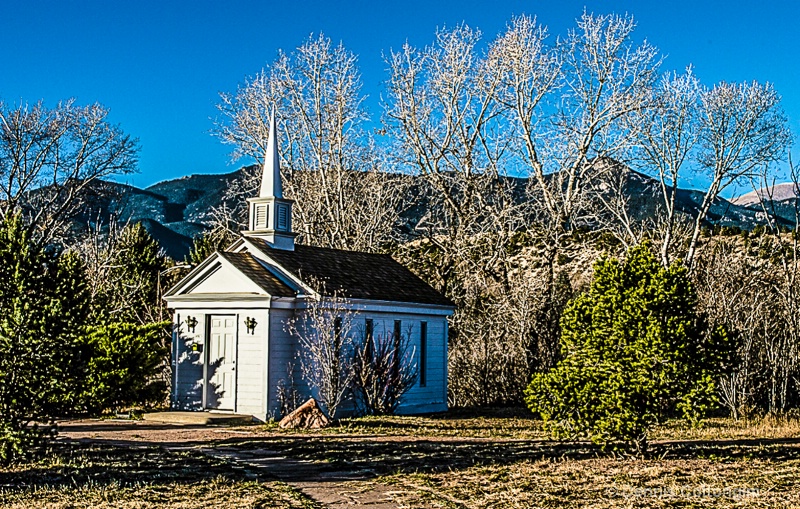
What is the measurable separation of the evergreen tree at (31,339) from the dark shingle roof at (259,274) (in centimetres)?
810

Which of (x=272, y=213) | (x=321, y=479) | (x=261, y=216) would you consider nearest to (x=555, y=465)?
(x=321, y=479)

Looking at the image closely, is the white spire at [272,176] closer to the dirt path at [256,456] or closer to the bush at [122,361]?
the bush at [122,361]

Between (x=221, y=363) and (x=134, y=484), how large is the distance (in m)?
9.74

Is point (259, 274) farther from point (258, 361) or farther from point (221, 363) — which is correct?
point (221, 363)

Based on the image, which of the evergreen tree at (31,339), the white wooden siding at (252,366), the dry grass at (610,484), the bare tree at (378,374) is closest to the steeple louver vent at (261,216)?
the white wooden siding at (252,366)

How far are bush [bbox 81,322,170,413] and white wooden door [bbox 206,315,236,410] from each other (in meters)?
2.53

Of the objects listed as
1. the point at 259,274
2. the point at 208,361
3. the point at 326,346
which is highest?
the point at 259,274

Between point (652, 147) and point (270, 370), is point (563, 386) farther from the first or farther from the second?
point (652, 147)

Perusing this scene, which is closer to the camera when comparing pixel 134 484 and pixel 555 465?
pixel 134 484

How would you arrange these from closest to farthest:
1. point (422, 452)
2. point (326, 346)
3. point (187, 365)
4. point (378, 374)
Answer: point (422, 452) → point (326, 346) → point (187, 365) → point (378, 374)

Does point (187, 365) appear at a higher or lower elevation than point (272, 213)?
lower

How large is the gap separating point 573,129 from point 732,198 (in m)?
5.99

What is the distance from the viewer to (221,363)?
69.3 feet

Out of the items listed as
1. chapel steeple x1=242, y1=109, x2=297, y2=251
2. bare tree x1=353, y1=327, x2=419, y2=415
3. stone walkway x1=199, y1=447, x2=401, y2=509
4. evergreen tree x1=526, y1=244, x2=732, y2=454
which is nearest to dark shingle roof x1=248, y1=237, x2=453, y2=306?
chapel steeple x1=242, y1=109, x2=297, y2=251
